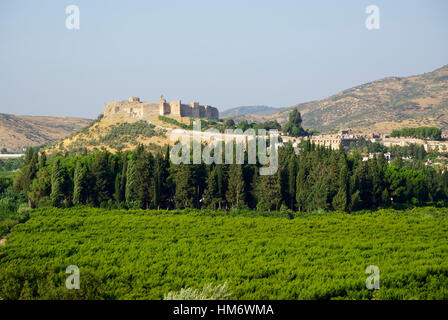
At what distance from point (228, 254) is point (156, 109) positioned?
5930cm

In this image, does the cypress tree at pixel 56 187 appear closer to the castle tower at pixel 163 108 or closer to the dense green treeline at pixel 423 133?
the castle tower at pixel 163 108

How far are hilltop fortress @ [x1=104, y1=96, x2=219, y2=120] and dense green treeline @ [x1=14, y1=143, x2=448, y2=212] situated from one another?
38072mm

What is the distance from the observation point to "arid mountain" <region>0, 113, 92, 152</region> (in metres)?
124

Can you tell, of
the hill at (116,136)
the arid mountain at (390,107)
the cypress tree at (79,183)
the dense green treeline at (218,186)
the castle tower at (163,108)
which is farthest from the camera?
the arid mountain at (390,107)

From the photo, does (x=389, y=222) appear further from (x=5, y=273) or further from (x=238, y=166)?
(x=5, y=273)

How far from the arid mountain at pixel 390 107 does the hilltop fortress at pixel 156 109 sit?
45.3m

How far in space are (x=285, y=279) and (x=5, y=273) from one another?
31.9 feet

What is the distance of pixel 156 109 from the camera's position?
78500mm

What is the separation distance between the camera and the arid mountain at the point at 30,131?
408 feet

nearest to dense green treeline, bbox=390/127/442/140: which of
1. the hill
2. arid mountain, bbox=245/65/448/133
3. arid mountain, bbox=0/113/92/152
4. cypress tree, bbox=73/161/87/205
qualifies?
arid mountain, bbox=245/65/448/133

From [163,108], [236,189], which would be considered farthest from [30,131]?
[236,189]

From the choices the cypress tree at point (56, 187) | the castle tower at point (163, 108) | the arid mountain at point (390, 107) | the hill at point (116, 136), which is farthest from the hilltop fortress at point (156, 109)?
the arid mountain at point (390, 107)

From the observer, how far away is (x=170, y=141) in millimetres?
63812

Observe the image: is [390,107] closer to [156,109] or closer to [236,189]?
[156,109]
